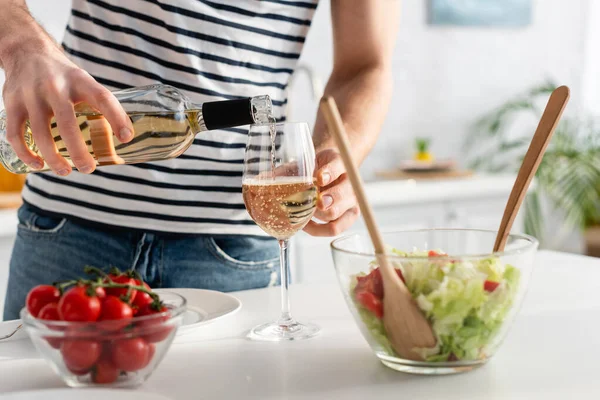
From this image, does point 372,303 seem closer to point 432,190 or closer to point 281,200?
point 281,200

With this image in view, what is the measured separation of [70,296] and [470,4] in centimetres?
338

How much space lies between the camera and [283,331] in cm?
88

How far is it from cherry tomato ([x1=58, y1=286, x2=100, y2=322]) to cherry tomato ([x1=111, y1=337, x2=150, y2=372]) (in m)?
0.03

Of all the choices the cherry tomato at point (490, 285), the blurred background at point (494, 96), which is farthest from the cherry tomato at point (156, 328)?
the blurred background at point (494, 96)

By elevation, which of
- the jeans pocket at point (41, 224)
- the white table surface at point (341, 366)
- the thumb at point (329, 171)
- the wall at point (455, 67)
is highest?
the wall at point (455, 67)

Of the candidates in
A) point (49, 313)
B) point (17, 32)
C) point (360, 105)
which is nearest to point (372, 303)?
point (49, 313)

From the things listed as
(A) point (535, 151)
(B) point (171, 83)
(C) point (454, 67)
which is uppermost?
(C) point (454, 67)

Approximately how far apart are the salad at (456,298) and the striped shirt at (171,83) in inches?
23.8

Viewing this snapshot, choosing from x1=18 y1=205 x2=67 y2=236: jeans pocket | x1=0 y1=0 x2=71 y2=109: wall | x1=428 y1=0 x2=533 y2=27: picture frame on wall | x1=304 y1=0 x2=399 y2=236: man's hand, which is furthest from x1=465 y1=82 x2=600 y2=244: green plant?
x1=18 y1=205 x2=67 y2=236: jeans pocket

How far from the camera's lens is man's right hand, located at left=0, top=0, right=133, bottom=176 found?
795 millimetres

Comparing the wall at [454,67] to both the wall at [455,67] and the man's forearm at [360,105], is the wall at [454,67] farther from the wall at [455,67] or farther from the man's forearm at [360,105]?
the man's forearm at [360,105]

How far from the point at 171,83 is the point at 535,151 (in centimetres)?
68

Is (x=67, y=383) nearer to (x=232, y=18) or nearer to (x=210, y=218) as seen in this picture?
(x=210, y=218)

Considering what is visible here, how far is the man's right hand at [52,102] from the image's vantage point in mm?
795
